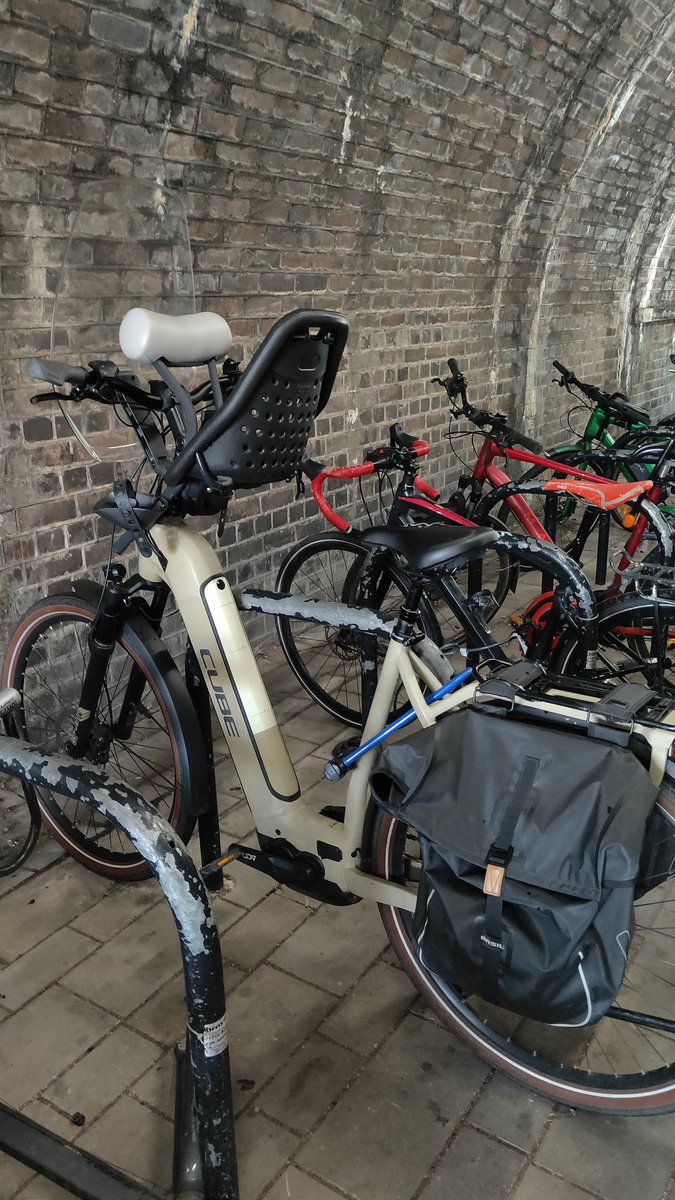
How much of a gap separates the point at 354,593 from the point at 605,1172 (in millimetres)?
2048

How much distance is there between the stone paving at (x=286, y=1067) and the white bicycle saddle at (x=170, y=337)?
1.42m

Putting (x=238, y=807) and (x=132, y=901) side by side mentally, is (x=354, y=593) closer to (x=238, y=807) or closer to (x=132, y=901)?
(x=238, y=807)

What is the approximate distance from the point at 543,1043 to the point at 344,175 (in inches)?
136

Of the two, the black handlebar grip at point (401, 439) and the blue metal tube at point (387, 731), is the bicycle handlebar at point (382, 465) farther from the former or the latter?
the blue metal tube at point (387, 731)

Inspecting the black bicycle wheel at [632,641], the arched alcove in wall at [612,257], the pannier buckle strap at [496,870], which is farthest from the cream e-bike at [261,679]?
the arched alcove in wall at [612,257]

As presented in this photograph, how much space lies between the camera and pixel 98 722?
2373mm

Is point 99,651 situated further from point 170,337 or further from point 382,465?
point 382,465

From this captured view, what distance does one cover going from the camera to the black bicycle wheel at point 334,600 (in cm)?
324

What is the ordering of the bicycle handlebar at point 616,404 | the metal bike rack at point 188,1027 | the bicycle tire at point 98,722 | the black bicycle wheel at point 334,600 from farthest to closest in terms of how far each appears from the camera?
the bicycle handlebar at point 616,404, the black bicycle wheel at point 334,600, the bicycle tire at point 98,722, the metal bike rack at point 188,1027

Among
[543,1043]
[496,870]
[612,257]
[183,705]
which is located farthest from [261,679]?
[612,257]

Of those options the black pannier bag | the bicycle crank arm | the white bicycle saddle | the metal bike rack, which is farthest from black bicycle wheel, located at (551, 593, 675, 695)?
the metal bike rack

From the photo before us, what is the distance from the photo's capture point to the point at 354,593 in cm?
334

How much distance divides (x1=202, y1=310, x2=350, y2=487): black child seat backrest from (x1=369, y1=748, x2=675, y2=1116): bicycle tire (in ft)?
2.46

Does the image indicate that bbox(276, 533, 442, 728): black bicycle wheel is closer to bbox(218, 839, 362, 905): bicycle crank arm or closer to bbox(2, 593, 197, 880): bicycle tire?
bbox(2, 593, 197, 880): bicycle tire
